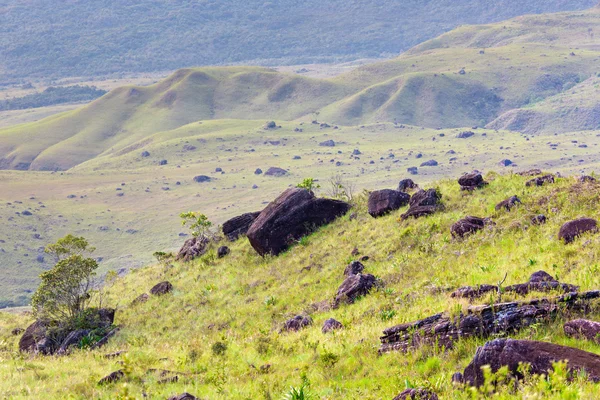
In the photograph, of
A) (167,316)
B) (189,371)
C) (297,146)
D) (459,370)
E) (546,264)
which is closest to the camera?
(459,370)

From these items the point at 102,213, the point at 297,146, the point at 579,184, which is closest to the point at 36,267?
the point at 102,213

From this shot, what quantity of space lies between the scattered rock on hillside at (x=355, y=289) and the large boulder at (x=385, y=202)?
30.1 ft

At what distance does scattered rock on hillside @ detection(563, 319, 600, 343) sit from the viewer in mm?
9305

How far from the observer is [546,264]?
1497 cm

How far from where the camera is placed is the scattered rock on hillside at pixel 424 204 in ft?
84.2

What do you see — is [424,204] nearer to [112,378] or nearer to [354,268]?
[354,268]

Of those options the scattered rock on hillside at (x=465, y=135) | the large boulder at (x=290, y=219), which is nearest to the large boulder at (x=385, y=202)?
the large boulder at (x=290, y=219)

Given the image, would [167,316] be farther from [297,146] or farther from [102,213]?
[297,146]

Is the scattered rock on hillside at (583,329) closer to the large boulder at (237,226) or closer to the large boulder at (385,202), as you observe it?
the large boulder at (385,202)

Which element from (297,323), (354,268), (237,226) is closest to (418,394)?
(297,323)

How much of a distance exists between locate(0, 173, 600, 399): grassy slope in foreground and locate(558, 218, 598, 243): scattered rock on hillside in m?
0.45

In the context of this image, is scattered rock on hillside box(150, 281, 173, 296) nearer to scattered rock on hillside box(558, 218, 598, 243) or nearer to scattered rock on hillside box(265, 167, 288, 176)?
scattered rock on hillside box(558, 218, 598, 243)

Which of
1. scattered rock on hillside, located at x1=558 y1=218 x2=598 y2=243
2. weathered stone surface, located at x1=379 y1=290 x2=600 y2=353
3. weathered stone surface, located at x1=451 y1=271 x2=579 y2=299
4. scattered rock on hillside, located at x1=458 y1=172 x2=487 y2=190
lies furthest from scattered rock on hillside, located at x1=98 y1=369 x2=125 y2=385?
scattered rock on hillside, located at x1=458 y1=172 x2=487 y2=190

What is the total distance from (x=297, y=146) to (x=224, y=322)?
528 feet
